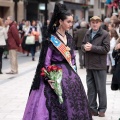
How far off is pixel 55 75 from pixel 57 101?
1.16 feet

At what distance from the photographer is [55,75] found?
5.61 metres

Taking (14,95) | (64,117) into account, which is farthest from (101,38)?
(14,95)

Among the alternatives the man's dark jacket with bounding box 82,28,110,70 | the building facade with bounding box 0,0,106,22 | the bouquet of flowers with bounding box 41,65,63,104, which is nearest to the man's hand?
the man's dark jacket with bounding box 82,28,110,70

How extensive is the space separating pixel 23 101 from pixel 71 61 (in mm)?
3648

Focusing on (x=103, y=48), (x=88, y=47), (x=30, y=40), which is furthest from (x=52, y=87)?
(x=30, y=40)

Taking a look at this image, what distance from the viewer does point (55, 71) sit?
5.61m

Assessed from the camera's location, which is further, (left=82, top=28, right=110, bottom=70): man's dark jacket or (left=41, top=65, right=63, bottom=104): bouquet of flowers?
(left=82, top=28, right=110, bottom=70): man's dark jacket

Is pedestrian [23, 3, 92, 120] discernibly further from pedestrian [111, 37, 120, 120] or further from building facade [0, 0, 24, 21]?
building facade [0, 0, 24, 21]

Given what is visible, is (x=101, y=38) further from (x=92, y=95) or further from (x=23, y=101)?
(x=23, y=101)

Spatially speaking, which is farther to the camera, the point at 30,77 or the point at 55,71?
the point at 30,77

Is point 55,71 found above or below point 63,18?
below

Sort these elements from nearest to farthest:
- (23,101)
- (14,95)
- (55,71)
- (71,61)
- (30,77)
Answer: (55,71) → (71,61) → (23,101) → (14,95) → (30,77)

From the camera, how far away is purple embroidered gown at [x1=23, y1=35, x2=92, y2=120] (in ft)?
18.7

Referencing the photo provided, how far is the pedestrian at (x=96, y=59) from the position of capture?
25.1 feet
